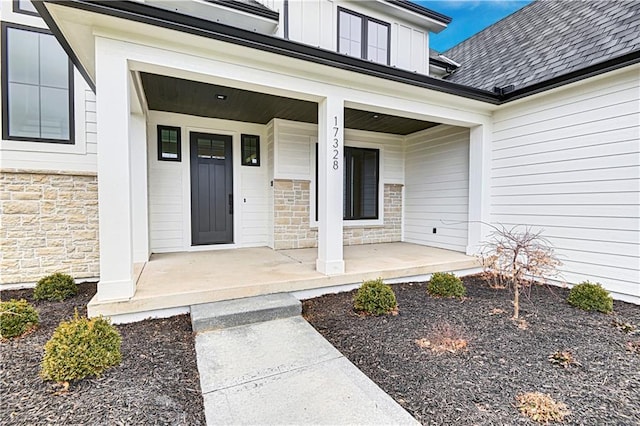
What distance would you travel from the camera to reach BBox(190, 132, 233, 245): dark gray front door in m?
6.09

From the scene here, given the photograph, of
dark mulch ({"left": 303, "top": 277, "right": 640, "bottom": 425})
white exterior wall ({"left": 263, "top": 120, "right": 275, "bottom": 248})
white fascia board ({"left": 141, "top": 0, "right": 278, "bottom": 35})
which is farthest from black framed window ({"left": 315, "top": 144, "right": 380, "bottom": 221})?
dark mulch ({"left": 303, "top": 277, "right": 640, "bottom": 425})

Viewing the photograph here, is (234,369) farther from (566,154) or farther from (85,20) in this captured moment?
(566,154)

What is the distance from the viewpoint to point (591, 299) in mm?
3707

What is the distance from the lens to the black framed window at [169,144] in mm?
5789

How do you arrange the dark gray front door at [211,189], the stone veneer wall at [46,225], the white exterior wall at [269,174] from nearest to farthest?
the stone veneer wall at [46,225] → the dark gray front door at [211,189] → the white exterior wall at [269,174]

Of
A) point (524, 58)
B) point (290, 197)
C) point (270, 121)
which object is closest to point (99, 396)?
point (290, 197)

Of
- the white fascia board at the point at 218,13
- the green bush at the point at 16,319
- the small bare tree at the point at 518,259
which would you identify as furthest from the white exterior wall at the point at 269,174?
the small bare tree at the point at 518,259

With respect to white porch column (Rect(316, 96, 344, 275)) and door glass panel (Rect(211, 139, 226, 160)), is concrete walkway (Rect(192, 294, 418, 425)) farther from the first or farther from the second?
door glass panel (Rect(211, 139, 226, 160))

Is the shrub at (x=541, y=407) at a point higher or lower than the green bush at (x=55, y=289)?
lower

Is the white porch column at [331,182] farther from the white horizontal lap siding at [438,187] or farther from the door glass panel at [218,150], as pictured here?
the white horizontal lap siding at [438,187]

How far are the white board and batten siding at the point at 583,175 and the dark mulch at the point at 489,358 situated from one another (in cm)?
74

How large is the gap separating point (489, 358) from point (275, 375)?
1.83m

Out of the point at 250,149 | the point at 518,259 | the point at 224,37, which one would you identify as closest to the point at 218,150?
the point at 250,149

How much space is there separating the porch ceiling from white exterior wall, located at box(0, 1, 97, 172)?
96 cm
